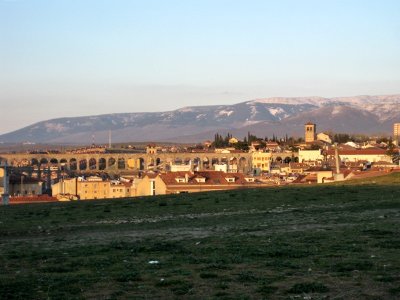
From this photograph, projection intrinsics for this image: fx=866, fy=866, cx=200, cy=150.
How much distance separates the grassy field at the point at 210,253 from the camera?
11.9 m

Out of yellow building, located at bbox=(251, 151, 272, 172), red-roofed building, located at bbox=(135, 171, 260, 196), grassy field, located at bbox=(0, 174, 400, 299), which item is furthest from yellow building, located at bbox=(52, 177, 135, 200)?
yellow building, located at bbox=(251, 151, 272, 172)

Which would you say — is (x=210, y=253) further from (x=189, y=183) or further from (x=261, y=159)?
(x=261, y=159)

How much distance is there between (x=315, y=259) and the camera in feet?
47.3

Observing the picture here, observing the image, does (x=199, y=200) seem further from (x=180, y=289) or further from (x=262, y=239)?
(x=180, y=289)

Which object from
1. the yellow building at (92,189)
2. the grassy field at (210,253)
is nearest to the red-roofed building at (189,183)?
the yellow building at (92,189)

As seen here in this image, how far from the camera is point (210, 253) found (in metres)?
15.9

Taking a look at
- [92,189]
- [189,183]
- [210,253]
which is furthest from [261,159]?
[210,253]

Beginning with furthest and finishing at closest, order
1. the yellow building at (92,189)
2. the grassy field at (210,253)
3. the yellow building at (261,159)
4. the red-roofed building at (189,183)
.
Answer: the yellow building at (261,159)
the yellow building at (92,189)
the red-roofed building at (189,183)
the grassy field at (210,253)

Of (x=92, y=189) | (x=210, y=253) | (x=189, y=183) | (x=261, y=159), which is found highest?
(x=210, y=253)

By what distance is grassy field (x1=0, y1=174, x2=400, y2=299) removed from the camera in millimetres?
11875

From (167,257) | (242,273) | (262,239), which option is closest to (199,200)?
(262,239)

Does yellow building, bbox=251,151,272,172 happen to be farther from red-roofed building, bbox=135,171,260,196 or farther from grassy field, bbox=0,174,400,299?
grassy field, bbox=0,174,400,299

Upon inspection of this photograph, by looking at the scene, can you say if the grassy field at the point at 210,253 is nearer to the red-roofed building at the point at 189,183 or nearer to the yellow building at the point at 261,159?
the red-roofed building at the point at 189,183

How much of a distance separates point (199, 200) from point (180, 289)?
22252 millimetres
